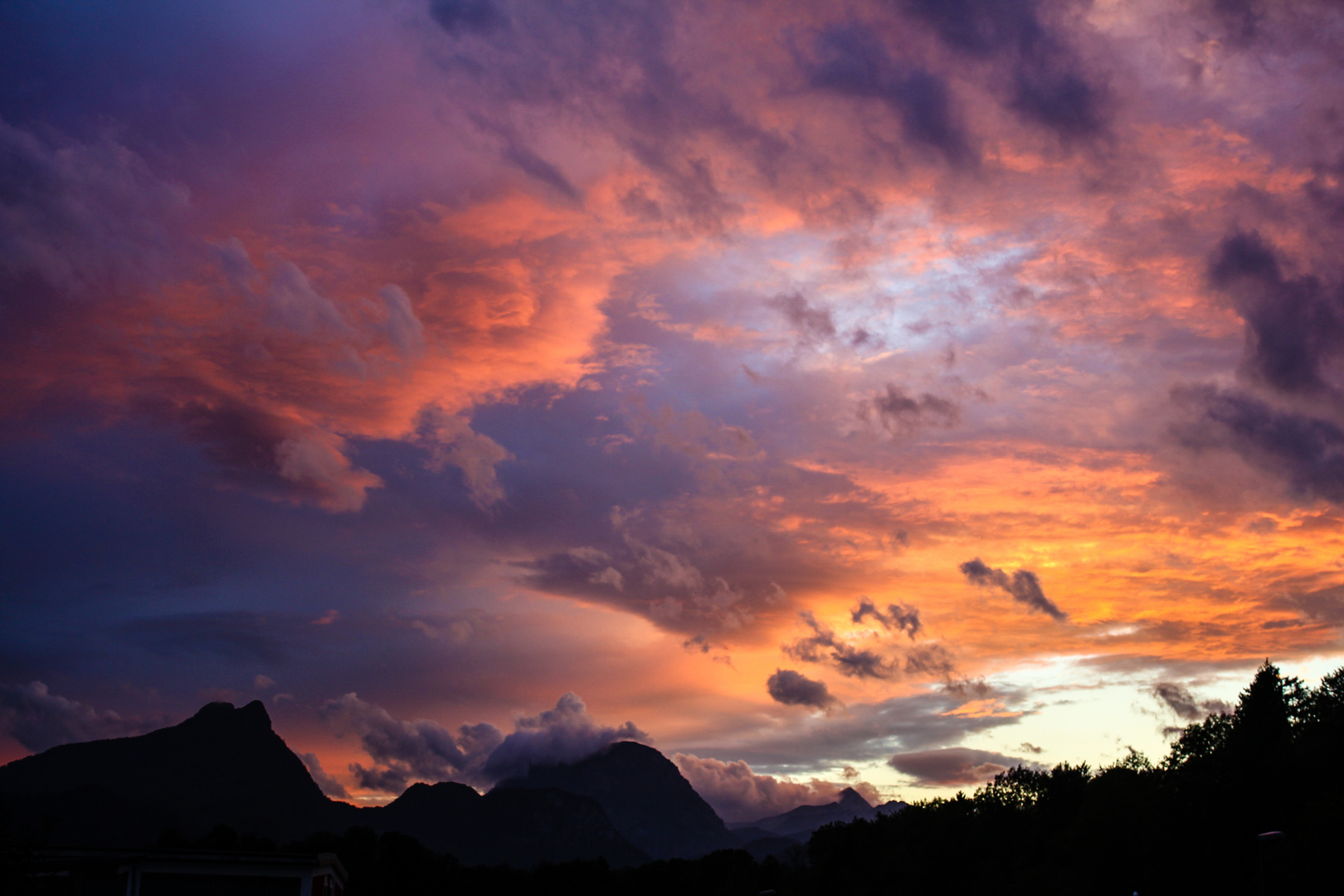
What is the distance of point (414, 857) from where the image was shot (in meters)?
146

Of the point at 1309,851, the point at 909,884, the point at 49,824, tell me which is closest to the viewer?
the point at 49,824

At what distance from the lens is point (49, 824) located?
3331cm

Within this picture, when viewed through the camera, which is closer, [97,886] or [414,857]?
[97,886]

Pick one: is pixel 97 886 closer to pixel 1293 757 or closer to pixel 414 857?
pixel 1293 757

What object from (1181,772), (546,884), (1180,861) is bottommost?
(546,884)

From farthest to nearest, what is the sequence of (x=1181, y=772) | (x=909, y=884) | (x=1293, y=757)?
1. (x=909, y=884)
2. (x=1181, y=772)
3. (x=1293, y=757)

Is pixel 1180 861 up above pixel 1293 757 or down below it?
below

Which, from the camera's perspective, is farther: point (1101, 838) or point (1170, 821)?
point (1101, 838)

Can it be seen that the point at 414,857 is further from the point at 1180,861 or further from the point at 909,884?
the point at 1180,861

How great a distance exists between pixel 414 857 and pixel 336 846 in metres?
11.7

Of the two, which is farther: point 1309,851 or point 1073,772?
point 1073,772

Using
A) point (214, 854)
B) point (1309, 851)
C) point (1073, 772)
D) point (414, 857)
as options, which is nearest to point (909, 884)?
point (1073, 772)

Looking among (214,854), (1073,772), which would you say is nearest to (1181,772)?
(1073,772)

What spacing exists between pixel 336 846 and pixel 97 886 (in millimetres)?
117117
